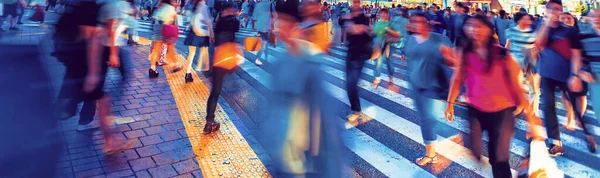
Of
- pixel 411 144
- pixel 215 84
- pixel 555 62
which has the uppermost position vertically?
pixel 555 62

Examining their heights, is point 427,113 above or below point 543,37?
below

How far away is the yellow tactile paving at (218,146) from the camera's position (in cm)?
404

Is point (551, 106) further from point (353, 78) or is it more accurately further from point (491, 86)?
point (353, 78)

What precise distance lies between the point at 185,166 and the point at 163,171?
0.69 feet

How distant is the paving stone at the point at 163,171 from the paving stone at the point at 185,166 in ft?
0.18

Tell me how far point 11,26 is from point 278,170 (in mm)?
14628

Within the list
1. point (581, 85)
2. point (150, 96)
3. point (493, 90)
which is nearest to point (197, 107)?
point (150, 96)

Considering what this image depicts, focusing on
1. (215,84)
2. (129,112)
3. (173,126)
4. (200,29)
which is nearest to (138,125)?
(173,126)

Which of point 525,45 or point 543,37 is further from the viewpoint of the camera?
point 525,45

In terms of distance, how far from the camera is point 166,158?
4.26 m

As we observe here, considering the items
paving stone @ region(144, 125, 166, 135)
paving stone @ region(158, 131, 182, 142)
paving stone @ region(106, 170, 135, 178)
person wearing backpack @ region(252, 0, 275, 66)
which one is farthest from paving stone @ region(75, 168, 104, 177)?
person wearing backpack @ region(252, 0, 275, 66)

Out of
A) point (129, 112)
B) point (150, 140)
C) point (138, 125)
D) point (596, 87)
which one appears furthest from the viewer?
point (129, 112)

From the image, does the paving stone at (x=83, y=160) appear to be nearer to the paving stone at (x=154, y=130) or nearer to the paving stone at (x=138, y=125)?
the paving stone at (x=154, y=130)

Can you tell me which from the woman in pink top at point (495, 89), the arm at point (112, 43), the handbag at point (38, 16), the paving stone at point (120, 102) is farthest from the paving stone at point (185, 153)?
the handbag at point (38, 16)
